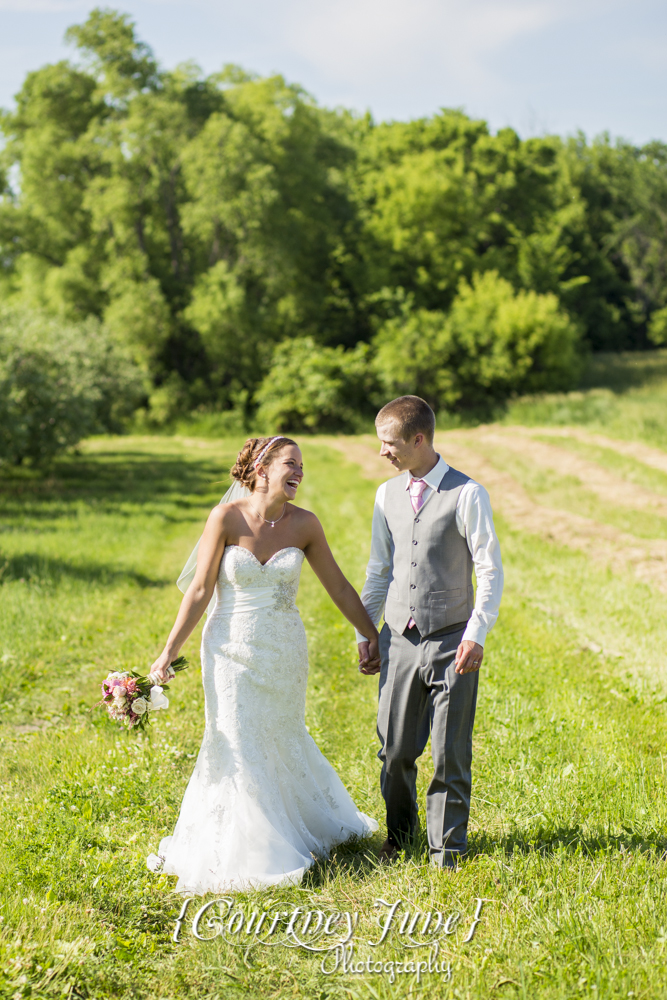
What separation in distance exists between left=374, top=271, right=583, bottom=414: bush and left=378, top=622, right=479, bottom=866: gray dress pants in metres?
33.8

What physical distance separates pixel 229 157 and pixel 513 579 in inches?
1230

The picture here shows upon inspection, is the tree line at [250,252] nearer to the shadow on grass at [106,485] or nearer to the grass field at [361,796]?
the shadow on grass at [106,485]

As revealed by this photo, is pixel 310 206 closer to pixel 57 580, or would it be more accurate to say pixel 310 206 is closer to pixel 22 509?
pixel 22 509

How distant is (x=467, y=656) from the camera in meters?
3.79

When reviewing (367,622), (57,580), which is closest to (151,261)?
(57,580)

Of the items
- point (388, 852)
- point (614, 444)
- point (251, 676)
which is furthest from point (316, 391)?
point (388, 852)

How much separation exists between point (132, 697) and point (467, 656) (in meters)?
1.78

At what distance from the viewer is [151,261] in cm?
4041

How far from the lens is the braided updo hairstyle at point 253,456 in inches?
169

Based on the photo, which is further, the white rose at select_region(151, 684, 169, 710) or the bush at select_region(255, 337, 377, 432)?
the bush at select_region(255, 337, 377, 432)

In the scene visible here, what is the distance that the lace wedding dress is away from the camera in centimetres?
411

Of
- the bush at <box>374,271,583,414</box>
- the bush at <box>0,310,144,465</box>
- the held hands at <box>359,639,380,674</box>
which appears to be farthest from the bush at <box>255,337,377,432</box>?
the held hands at <box>359,639,380,674</box>

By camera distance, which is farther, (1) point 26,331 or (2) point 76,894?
(1) point 26,331

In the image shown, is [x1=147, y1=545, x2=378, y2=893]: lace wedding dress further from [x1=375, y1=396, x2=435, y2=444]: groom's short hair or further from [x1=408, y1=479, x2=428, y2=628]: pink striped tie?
[x1=375, y1=396, x2=435, y2=444]: groom's short hair
